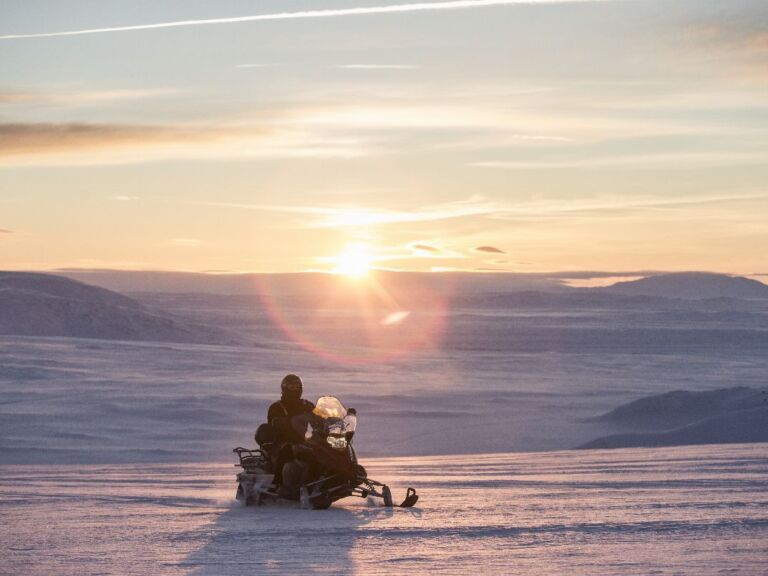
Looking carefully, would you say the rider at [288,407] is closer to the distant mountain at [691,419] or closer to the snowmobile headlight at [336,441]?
→ the snowmobile headlight at [336,441]

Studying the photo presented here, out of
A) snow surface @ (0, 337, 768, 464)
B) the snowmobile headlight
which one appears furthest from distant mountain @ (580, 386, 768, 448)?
the snowmobile headlight

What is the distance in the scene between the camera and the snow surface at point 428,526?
8047 millimetres

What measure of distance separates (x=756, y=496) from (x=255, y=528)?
458cm

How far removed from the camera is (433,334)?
7700 cm

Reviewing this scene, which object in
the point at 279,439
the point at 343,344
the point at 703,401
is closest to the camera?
the point at 279,439

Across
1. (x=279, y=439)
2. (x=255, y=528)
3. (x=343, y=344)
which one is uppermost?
(x=343, y=344)

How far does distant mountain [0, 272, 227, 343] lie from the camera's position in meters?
58.3

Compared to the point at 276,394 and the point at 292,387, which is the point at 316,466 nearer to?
the point at 292,387

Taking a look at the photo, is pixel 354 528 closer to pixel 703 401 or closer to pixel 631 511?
pixel 631 511

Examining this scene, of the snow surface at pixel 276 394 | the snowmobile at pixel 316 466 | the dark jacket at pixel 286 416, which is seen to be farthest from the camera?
the snow surface at pixel 276 394

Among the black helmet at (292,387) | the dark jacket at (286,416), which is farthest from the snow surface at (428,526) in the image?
the black helmet at (292,387)

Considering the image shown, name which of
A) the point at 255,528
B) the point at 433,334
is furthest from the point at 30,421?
the point at 433,334

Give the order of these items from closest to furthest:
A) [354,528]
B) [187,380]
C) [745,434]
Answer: [354,528]
[745,434]
[187,380]

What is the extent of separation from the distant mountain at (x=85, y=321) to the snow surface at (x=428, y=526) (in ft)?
147
